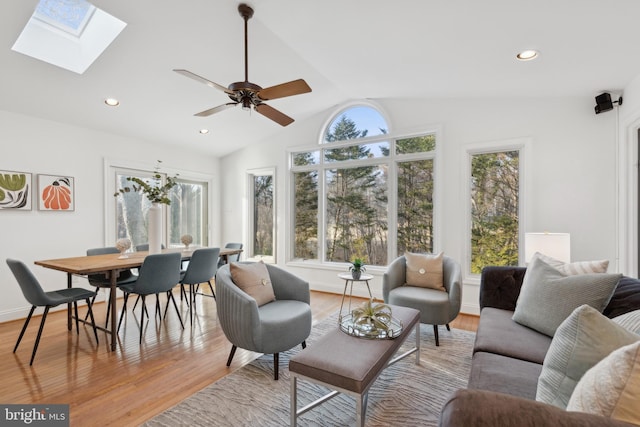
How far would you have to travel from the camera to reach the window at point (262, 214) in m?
5.66

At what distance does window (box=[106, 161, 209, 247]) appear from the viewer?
178 inches

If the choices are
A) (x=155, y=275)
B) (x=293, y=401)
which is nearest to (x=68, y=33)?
(x=155, y=275)

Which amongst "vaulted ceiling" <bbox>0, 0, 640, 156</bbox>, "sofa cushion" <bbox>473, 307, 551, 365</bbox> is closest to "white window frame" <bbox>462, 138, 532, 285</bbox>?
"vaulted ceiling" <bbox>0, 0, 640, 156</bbox>

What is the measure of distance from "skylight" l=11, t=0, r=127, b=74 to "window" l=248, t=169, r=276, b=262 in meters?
3.06

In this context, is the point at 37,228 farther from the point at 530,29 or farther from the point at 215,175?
the point at 530,29

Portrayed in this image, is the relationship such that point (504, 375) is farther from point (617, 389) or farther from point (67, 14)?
point (67, 14)

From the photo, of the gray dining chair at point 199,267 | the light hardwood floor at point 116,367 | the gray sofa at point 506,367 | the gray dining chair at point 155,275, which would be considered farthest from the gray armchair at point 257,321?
the gray sofa at point 506,367

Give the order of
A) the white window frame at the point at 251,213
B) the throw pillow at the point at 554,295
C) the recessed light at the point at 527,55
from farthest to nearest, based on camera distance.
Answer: the white window frame at the point at 251,213 < the recessed light at the point at 527,55 < the throw pillow at the point at 554,295

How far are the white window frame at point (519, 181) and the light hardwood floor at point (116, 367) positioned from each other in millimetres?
812

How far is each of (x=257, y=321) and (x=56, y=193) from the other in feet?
11.4

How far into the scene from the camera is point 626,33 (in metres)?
2.04

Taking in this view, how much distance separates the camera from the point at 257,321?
7.31 ft

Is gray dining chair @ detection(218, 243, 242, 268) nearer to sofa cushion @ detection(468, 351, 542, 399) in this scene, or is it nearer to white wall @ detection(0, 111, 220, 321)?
white wall @ detection(0, 111, 220, 321)

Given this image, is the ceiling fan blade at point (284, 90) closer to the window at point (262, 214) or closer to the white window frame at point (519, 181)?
the white window frame at point (519, 181)
